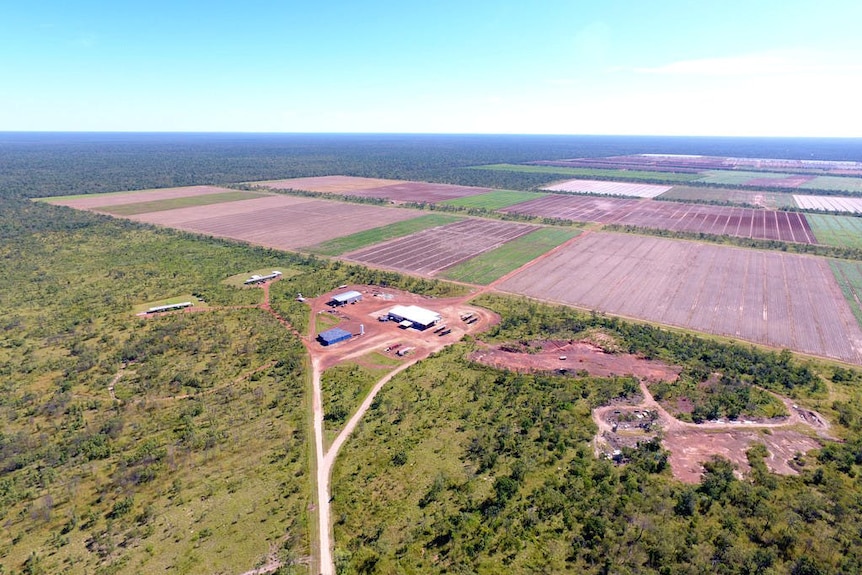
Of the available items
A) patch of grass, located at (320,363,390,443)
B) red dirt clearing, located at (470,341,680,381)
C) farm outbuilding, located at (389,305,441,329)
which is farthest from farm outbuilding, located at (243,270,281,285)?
red dirt clearing, located at (470,341,680,381)

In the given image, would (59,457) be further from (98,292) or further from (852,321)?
(852,321)

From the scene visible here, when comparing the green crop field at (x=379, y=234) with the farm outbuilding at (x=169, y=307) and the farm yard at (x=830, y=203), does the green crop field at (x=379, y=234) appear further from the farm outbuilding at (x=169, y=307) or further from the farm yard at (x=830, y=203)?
the farm yard at (x=830, y=203)

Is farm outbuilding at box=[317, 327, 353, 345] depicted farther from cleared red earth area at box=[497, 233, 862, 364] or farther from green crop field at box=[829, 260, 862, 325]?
green crop field at box=[829, 260, 862, 325]

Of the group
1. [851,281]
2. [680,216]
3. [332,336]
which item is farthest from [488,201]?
[332,336]

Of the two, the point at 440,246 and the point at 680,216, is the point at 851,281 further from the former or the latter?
the point at 440,246

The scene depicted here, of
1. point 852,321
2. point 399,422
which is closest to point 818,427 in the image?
point 852,321

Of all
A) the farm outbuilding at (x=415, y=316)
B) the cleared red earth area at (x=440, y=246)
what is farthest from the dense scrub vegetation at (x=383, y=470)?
the cleared red earth area at (x=440, y=246)
